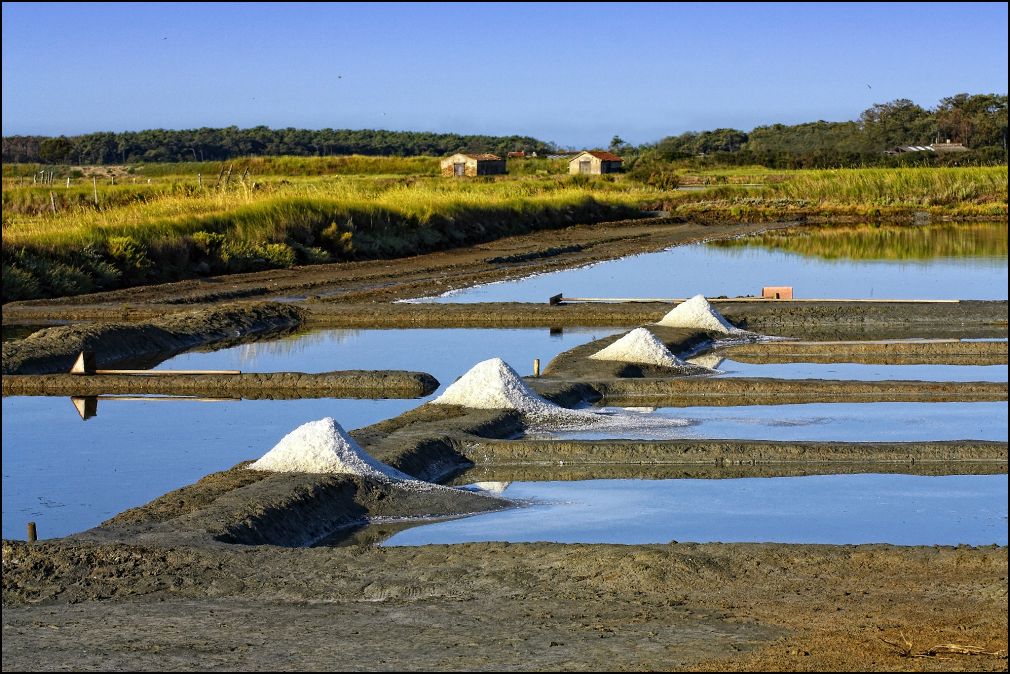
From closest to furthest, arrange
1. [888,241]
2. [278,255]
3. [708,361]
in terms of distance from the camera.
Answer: [708,361] → [278,255] → [888,241]

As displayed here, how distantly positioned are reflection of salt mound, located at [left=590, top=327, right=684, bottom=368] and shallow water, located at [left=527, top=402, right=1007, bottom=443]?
135 centimetres

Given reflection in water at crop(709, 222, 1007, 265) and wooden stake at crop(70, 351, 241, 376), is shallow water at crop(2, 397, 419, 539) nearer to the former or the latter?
wooden stake at crop(70, 351, 241, 376)

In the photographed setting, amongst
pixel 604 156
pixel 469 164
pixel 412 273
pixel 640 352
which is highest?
pixel 604 156

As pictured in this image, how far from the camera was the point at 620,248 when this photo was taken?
84.0 feet

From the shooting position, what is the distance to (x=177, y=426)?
9273 millimetres

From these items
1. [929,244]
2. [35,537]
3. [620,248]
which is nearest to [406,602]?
[35,537]

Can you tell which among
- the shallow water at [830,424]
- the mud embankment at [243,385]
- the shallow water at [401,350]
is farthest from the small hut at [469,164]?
the shallow water at [830,424]

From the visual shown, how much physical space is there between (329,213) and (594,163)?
40.6 m

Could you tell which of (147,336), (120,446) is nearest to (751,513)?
(120,446)

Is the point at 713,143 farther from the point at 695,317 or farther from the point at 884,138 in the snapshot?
the point at 695,317

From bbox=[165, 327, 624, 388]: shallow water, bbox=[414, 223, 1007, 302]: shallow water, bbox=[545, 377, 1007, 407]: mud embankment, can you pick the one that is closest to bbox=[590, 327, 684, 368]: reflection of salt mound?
bbox=[165, 327, 624, 388]: shallow water

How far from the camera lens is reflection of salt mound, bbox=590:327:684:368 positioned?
36.6 ft

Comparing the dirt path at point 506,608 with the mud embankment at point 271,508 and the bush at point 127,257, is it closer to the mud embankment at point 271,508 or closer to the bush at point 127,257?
the mud embankment at point 271,508

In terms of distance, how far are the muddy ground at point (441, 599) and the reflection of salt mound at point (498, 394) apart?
6.60ft
